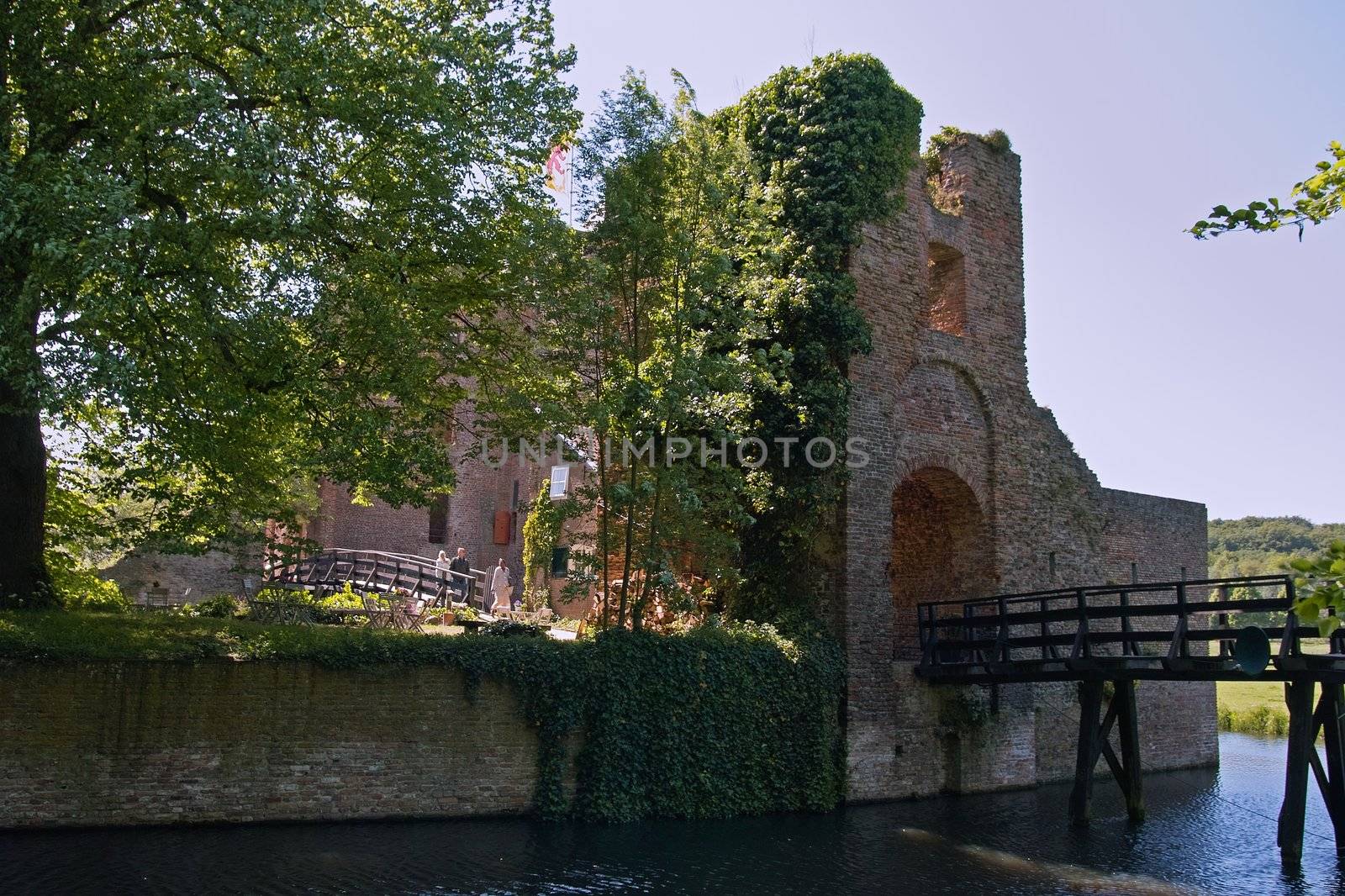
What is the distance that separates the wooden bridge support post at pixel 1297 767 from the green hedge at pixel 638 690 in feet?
18.8

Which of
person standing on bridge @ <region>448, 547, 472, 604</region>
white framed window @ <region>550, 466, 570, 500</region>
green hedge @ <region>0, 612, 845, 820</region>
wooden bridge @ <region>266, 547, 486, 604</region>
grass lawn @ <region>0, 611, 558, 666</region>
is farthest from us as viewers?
white framed window @ <region>550, 466, 570, 500</region>

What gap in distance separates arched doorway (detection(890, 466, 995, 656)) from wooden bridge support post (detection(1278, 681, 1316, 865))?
20.5 feet

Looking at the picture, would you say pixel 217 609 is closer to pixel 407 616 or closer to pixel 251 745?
pixel 407 616

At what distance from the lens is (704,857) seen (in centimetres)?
1245

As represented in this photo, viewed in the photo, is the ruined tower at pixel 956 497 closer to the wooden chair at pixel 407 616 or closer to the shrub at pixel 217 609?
the wooden chair at pixel 407 616

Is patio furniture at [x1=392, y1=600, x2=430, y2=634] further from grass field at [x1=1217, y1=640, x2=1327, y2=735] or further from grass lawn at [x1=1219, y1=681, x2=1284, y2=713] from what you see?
grass field at [x1=1217, y1=640, x2=1327, y2=735]

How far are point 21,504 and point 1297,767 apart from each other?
1531 cm

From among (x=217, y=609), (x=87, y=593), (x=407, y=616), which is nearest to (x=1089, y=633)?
(x=407, y=616)

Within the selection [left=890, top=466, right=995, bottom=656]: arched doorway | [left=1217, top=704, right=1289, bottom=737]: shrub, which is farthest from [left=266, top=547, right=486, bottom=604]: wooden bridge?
[left=1217, top=704, right=1289, bottom=737]: shrub

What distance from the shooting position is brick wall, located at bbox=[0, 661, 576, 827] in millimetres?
11664

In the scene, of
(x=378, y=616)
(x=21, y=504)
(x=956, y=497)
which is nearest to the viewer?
(x=21, y=504)

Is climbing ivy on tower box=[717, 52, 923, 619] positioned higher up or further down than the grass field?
higher up

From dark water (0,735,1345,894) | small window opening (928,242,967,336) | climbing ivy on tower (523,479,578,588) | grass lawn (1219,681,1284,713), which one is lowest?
dark water (0,735,1345,894)

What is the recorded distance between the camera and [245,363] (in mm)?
12773
